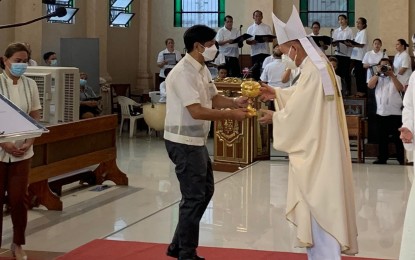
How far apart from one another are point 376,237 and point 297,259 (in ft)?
4.23

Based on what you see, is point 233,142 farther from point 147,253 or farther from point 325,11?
point 325,11

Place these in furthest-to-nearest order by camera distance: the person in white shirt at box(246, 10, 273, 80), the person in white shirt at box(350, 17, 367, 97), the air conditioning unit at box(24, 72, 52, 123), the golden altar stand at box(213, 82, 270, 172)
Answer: the person in white shirt at box(246, 10, 273, 80)
the person in white shirt at box(350, 17, 367, 97)
the golden altar stand at box(213, 82, 270, 172)
the air conditioning unit at box(24, 72, 52, 123)

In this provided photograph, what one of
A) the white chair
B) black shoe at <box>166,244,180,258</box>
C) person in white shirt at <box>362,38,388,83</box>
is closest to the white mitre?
black shoe at <box>166,244,180,258</box>

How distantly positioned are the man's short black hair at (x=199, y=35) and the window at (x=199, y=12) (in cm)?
1424

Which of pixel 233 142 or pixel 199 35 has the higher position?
pixel 199 35

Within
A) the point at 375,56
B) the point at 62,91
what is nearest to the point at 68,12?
the point at 375,56

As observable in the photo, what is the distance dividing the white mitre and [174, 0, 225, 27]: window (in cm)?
1464

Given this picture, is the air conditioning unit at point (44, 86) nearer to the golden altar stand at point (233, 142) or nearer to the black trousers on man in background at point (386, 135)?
the golden altar stand at point (233, 142)

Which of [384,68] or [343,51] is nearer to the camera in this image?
[384,68]

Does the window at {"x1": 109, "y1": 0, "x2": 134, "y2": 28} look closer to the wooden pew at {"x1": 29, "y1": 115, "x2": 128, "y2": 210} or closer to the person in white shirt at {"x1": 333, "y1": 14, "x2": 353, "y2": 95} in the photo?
the person in white shirt at {"x1": 333, "y1": 14, "x2": 353, "y2": 95}

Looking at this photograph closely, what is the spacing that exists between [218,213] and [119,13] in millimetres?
11547

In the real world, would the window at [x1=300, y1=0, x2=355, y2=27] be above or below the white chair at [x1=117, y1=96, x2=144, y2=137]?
above

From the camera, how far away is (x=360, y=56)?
1592 centimetres

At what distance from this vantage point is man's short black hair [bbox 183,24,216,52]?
5551 millimetres
